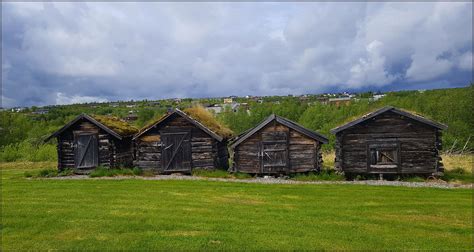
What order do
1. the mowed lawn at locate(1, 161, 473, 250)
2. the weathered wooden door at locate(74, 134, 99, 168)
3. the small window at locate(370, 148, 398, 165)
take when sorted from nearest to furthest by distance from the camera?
the mowed lawn at locate(1, 161, 473, 250)
the small window at locate(370, 148, 398, 165)
the weathered wooden door at locate(74, 134, 99, 168)

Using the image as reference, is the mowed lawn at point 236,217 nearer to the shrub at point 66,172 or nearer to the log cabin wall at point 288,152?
the log cabin wall at point 288,152

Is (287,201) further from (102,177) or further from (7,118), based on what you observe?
(7,118)

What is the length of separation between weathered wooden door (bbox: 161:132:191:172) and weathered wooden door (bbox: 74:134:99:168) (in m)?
5.05

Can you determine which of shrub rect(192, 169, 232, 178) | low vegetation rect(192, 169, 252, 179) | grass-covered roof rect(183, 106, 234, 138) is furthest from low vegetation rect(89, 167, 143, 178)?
grass-covered roof rect(183, 106, 234, 138)

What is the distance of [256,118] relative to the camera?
7850 centimetres

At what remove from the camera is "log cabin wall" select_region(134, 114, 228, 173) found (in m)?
26.8

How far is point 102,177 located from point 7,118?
48553mm

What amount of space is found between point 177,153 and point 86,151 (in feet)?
21.8

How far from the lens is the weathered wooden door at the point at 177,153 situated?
26.9 m

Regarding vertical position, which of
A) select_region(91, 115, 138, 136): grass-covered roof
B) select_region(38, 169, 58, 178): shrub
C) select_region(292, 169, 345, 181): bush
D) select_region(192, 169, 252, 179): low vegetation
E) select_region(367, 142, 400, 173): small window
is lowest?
select_region(292, 169, 345, 181): bush

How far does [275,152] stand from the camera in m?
25.4

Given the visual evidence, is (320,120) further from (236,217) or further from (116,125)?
(236,217)

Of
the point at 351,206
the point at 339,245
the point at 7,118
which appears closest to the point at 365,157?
the point at 351,206

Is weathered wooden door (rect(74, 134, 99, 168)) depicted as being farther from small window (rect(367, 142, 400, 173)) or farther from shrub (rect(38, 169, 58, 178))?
small window (rect(367, 142, 400, 173))
